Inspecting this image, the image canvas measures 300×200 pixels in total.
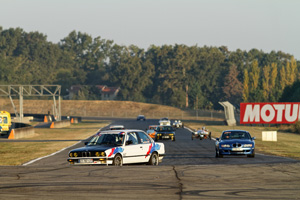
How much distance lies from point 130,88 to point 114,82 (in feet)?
30.2

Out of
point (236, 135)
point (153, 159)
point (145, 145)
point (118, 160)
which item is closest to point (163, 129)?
point (236, 135)

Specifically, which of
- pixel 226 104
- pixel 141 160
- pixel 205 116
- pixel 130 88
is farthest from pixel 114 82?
pixel 141 160

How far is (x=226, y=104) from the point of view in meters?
82.6

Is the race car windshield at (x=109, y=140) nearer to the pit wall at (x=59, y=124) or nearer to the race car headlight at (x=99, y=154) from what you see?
the race car headlight at (x=99, y=154)

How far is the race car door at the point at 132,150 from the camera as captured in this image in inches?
792

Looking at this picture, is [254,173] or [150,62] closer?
[254,173]

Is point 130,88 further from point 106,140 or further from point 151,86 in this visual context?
point 106,140

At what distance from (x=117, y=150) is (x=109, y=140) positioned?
0.76m

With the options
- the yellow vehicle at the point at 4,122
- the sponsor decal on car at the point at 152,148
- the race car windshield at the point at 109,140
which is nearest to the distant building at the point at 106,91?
the yellow vehicle at the point at 4,122

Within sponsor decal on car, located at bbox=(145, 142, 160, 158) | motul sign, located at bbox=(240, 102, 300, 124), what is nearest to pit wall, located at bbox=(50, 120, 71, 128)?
motul sign, located at bbox=(240, 102, 300, 124)

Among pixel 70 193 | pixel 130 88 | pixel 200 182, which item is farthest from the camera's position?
pixel 130 88

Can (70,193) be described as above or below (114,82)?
below

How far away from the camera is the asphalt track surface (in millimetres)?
13117

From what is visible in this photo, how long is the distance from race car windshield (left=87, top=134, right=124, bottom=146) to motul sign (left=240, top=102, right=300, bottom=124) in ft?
181
